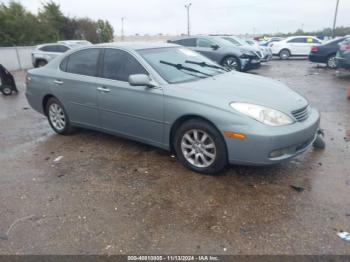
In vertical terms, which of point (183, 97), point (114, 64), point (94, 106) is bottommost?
point (94, 106)

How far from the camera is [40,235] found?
2840 millimetres

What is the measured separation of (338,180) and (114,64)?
338 centimetres

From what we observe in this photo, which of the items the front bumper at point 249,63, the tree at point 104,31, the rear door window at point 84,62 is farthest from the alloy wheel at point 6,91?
the tree at point 104,31

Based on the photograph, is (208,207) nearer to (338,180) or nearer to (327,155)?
(338,180)

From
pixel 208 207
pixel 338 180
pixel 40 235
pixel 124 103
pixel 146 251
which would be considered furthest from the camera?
pixel 124 103

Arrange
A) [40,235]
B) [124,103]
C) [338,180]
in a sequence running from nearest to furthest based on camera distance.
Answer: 1. [40,235]
2. [338,180]
3. [124,103]

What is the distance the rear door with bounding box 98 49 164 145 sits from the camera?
4.05 m

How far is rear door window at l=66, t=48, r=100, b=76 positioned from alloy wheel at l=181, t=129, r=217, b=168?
1905 millimetres

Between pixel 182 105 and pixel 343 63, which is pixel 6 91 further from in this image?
pixel 343 63

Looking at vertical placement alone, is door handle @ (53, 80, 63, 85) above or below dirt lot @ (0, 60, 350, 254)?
above

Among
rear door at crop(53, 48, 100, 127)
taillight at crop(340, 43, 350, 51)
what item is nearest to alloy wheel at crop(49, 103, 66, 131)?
rear door at crop(53, 48, 100, 127)

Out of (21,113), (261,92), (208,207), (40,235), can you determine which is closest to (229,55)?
(21,113)

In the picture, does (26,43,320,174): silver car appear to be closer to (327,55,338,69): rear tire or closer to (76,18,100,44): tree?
(327,55,338,69): rear tire

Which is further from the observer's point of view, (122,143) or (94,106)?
(122,143)
